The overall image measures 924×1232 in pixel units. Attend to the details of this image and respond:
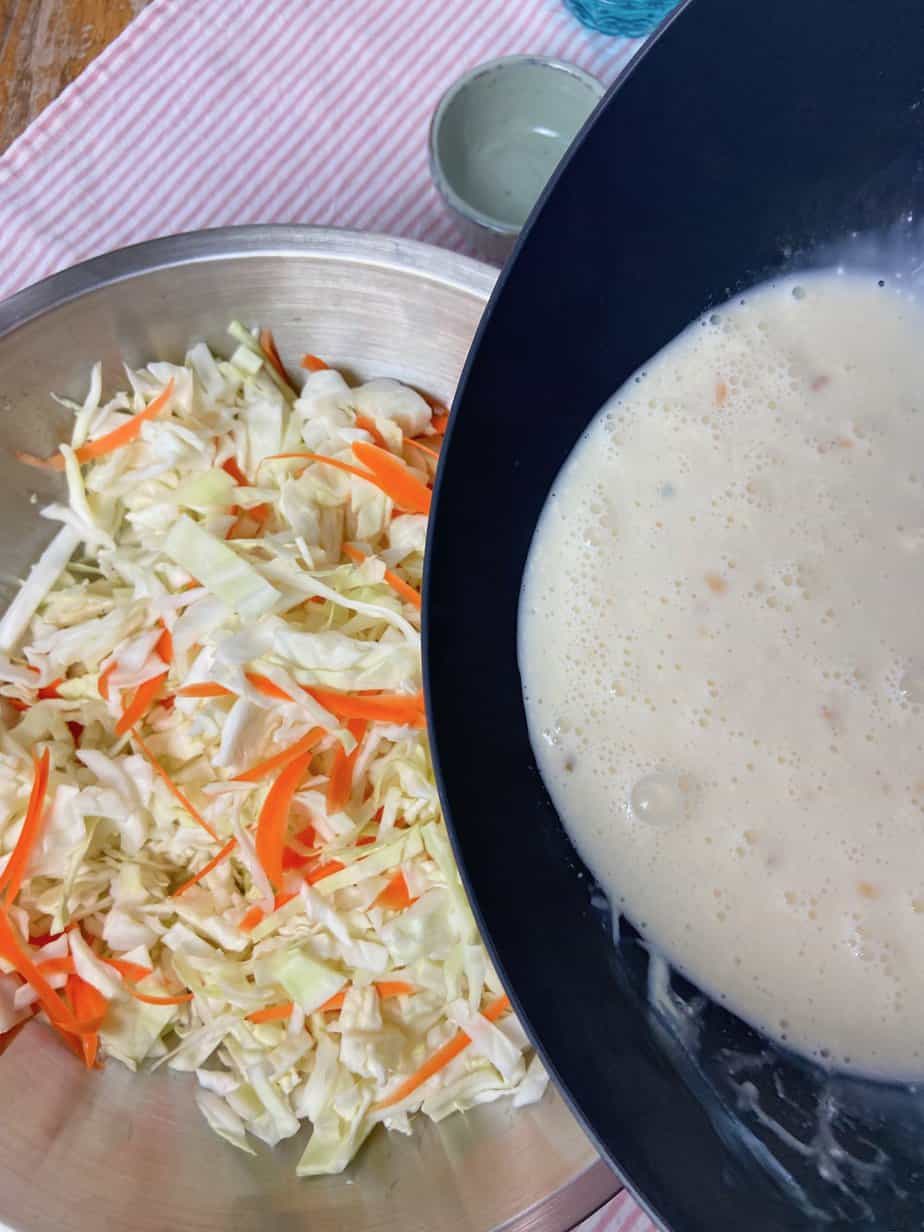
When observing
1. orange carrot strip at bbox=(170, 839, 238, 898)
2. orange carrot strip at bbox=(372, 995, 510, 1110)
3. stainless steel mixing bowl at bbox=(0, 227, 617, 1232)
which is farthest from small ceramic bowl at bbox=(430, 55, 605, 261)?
orange carrot strip at bbox=(372, 995, 510, 1110)

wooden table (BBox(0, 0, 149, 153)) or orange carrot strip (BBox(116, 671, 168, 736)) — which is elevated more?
wooden table (BBox(0, 0, 149, 153))

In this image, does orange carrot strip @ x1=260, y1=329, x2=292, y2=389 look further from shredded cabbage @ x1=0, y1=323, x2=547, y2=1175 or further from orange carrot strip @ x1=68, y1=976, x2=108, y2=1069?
orange carrot strip @ x1=68, y1=976, x2=108, y2=1069

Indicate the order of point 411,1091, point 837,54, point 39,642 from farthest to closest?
Result: point 39,642 → point 411,1091 → point 837,54

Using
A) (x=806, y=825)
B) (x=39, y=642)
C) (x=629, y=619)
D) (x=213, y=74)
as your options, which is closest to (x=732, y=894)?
(x=806, y=825)

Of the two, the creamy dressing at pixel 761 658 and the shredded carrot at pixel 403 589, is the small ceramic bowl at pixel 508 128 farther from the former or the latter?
the creamy dressing at pixel 761 658

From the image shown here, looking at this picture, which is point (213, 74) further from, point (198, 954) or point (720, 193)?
point (198, 954)
